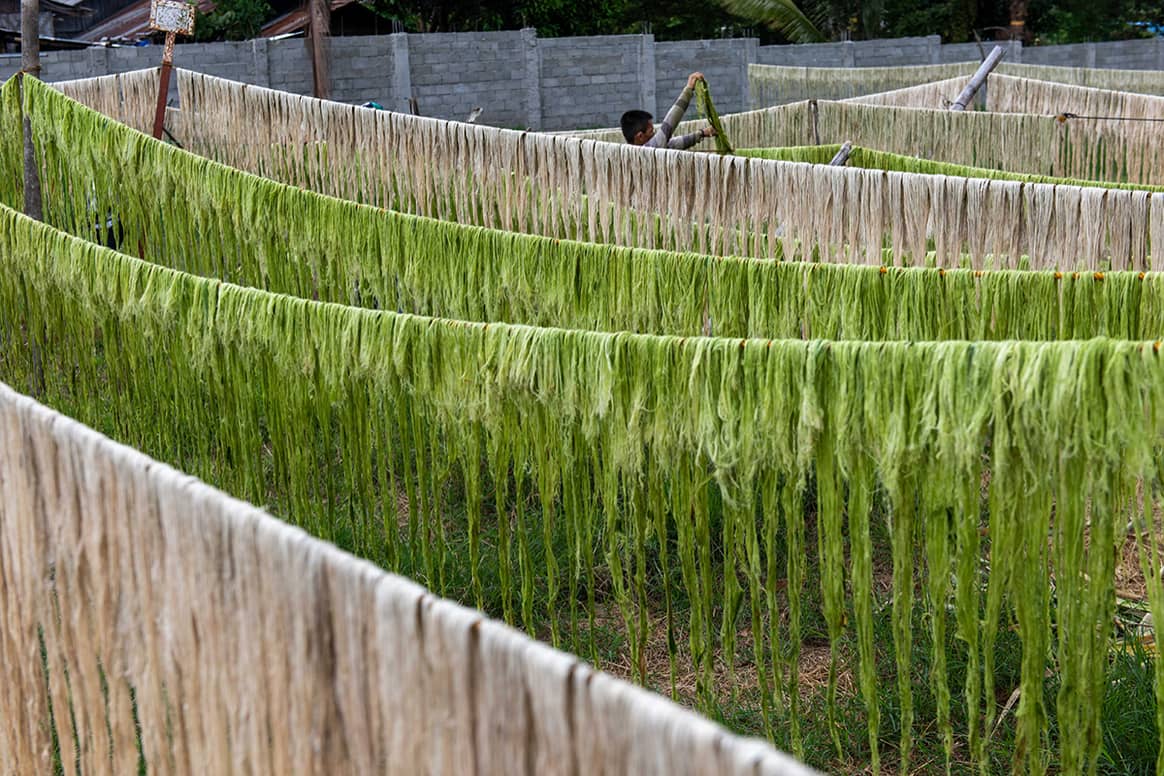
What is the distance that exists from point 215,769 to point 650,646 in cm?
378

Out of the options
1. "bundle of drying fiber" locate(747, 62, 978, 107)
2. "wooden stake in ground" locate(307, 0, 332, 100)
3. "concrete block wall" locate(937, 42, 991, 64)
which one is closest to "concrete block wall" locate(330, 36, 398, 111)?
"wooden stake in ground" locate(307, 0, 332, 100)

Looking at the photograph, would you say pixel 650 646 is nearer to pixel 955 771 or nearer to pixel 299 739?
pixel 955 771

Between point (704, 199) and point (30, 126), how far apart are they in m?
4.15

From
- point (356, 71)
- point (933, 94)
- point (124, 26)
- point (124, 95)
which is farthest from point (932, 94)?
point (124, 26)

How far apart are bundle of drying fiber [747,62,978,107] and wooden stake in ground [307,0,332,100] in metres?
7.05

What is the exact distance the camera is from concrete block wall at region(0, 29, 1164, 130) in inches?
842

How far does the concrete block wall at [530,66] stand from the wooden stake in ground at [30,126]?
475 inches

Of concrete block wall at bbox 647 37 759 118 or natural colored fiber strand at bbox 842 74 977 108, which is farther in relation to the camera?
concrete block wall at bbox 647 37 759 118

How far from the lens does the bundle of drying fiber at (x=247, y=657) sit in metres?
1.86

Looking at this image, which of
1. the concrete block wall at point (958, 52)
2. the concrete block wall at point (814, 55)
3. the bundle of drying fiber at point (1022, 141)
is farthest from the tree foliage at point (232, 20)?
the bundle of drying fiber at point (1022, 141)

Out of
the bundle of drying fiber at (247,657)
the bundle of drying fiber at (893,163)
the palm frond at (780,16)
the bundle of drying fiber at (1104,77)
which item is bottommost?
the bundle of drying fiber at (247,657)

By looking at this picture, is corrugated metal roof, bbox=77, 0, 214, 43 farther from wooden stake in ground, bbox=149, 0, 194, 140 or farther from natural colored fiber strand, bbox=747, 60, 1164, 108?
wooden stake in ground, bbox=149, 0, 194, 140

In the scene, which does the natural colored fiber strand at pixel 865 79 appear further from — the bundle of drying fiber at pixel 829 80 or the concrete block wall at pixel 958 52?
the concrete block wall at pixel 958 52

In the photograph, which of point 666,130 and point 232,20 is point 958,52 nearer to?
point 232,20
